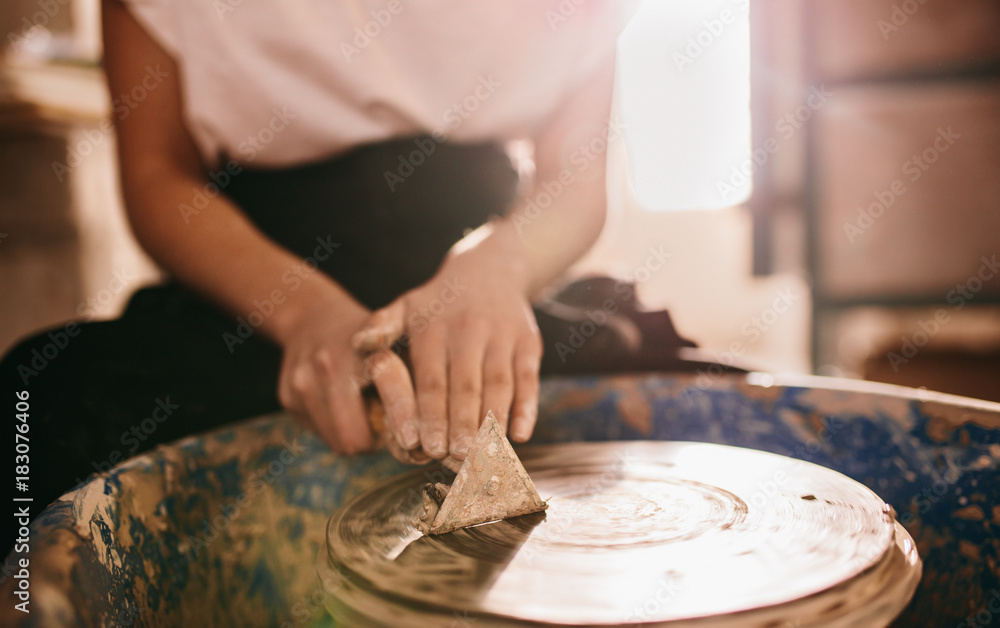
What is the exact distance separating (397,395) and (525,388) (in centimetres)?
17

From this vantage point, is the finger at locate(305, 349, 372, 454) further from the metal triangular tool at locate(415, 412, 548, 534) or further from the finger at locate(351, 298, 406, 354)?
the metal triangular tool at locate(415, 412, 548, 534)

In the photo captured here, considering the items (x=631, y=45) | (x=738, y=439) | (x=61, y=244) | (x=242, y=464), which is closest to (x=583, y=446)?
(x=738, y=439)

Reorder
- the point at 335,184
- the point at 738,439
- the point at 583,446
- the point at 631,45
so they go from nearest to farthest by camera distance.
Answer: the point at 583,446 → the point at 738,439 → the point at 335,184 → the point at 631,45

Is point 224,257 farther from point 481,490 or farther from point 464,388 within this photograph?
point 481,490

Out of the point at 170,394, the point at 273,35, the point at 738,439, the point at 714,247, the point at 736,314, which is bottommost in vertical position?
the point at 736,314

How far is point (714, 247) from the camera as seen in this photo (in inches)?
208

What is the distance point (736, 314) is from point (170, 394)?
4828 millimetres

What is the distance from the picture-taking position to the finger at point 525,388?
2.66ft

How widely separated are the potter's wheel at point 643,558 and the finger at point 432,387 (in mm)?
88

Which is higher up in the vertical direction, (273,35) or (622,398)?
(273,35)

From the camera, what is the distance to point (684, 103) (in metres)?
4.79

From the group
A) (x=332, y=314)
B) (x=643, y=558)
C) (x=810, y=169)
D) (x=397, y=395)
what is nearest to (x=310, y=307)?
(x=332, y=314)

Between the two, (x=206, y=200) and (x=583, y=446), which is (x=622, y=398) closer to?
(x=583, y=446)

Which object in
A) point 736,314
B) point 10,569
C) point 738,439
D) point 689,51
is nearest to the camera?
point 10,569
